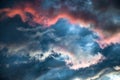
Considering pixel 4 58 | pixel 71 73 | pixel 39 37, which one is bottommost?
pixel 71 73

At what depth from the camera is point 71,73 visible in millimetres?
17188

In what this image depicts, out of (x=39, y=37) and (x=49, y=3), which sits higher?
(x=49, y=3)

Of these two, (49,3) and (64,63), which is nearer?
(49,3)

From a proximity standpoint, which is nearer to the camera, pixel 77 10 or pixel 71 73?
pixel 77 10

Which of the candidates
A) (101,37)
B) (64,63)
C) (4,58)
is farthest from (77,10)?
(4,58)

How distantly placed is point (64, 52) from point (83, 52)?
1.44 meters

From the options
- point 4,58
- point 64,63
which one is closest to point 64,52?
point 64,63

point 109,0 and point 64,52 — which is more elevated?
point 109,0

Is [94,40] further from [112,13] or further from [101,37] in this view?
[112,13]

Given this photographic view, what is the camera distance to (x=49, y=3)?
15.3 metres

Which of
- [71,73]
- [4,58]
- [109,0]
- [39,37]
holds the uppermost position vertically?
[109,0]

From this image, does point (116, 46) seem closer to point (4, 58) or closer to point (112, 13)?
point (112, 13)

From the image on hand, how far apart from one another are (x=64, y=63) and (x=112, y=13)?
5.09 m

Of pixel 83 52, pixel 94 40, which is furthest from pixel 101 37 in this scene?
pixel 83 52
